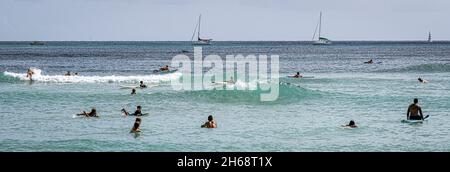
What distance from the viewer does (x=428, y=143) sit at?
915 inches

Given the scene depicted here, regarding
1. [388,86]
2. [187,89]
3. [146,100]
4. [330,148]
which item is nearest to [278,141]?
[330,148]

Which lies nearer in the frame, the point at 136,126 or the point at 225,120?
the point at 136,126

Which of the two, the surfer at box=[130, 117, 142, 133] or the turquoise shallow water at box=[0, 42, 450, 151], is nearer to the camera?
the turquoise shallow water at box=[0, 42, 450, 151]

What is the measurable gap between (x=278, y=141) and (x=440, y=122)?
28.6 ft

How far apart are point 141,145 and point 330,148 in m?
6.50

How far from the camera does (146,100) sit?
3869 cm

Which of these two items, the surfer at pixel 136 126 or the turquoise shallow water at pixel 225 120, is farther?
the surfer at pixel 136 126

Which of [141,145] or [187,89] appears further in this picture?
[187,89]

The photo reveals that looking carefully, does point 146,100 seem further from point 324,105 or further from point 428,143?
point 428,143
